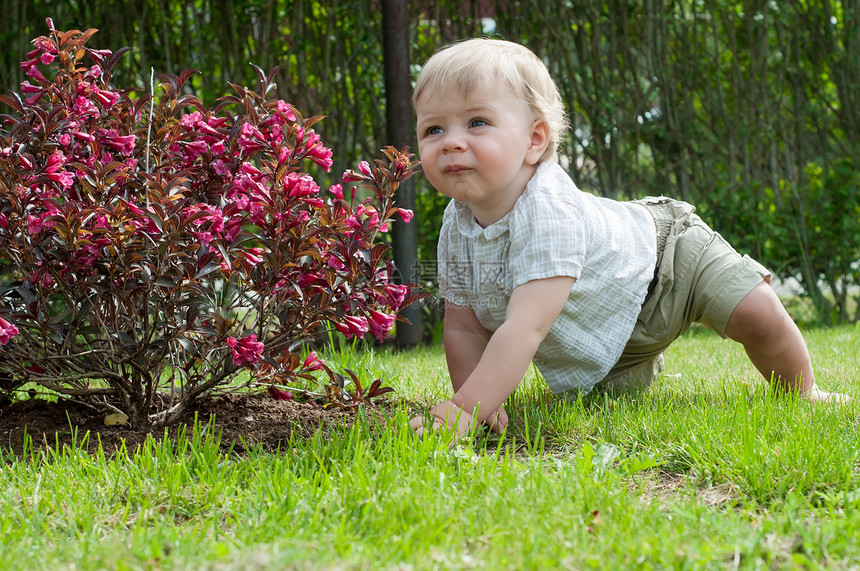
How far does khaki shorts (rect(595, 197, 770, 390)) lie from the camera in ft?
A: 8.82

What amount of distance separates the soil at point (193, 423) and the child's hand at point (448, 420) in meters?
0.22

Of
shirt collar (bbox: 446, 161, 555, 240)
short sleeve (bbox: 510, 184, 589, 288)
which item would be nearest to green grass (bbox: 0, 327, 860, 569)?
Result: short sleeve (bbox: 510, 184, 589, 288)

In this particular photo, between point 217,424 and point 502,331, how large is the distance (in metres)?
0.94

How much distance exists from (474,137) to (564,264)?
1.50 ft

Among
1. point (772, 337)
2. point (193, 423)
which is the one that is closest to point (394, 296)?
point (193, 423)

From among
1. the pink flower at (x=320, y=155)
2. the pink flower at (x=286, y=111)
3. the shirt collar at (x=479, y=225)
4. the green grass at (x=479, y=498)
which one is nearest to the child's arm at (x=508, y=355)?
the green grass at (x=479, y=498)

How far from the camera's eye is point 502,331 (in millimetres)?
2303

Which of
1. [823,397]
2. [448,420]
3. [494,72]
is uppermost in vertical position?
[494,72]

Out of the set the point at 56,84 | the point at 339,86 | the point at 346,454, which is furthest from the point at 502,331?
the point at 339,86

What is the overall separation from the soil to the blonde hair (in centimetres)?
102

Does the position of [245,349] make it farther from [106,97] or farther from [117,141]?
[106,97]

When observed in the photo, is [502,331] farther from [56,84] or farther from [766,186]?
[766,186]

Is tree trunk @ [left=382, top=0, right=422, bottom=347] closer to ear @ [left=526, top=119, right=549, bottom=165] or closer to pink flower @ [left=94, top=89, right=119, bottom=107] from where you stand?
ear @ [left=526, top=119, right=549, bottom=165]

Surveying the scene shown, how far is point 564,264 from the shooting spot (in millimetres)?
2340
